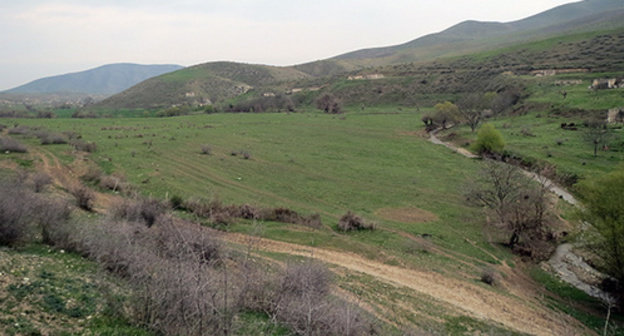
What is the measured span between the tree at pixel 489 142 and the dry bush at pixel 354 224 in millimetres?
29182

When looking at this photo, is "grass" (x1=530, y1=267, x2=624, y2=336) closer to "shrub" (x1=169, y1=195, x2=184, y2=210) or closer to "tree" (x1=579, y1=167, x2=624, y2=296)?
"tree" (x1=579, y1=167, x2=624, y2=296)

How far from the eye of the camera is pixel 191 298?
20.4ft

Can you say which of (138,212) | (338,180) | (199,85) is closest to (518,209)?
(338,180)

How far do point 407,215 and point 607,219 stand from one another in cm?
1174

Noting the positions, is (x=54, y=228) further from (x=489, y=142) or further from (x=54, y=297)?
(x=489, y=142)

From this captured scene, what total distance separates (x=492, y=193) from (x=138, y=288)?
78.7 feet

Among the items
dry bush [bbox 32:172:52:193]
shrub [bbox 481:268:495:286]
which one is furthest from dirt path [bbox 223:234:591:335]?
dry bush [bbox 32:172:52:193]

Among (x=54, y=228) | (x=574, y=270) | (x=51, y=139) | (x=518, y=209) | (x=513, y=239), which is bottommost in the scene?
(x=574, y=270)

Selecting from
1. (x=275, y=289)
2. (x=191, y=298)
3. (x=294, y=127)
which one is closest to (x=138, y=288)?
(x=191, y=298)

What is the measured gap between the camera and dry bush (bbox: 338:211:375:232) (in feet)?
72.2

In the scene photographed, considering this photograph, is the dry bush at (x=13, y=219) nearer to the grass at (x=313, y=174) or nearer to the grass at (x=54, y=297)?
the grass at (x=54, y=297)

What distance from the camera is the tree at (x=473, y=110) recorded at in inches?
2426

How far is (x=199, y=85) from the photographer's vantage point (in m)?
143

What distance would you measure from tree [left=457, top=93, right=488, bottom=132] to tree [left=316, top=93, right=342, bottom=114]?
3090 cm
